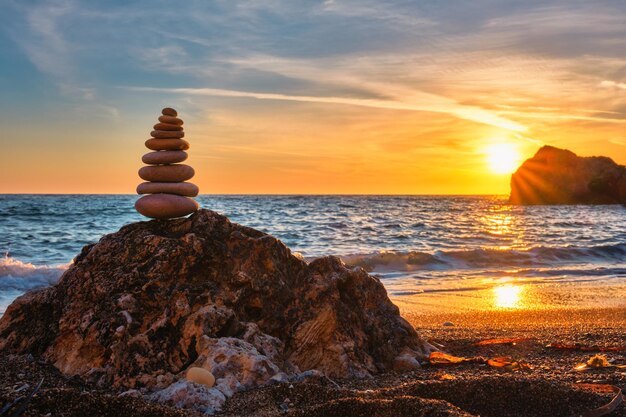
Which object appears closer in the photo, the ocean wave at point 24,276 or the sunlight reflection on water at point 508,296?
the sunlight reflection on water at point 508,296

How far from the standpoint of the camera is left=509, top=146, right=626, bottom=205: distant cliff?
257 feet

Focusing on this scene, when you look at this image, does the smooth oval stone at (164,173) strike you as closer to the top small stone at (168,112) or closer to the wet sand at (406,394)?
the top small stone at (168,112)

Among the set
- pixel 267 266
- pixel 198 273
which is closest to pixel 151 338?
pixel 198 273

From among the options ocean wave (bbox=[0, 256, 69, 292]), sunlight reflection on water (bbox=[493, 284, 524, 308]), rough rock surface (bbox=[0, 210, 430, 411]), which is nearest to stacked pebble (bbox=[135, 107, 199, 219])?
rough rock surface (bbox=[0, 210, 430, 411])

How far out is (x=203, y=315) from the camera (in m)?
5.11

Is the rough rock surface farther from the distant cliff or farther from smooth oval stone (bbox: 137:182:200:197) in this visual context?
the distant cliff

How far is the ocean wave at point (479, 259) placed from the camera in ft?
57.5

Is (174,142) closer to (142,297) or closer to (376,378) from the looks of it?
(142,297)

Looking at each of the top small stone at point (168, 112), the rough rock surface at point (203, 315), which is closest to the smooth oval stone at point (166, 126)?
the top small stone at point (168, 112)

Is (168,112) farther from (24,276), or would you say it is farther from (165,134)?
(24,276)

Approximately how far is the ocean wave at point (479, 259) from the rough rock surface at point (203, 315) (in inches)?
433

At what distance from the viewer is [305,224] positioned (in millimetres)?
32719

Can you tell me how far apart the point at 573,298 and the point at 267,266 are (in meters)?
8.81

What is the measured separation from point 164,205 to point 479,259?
14796mm
